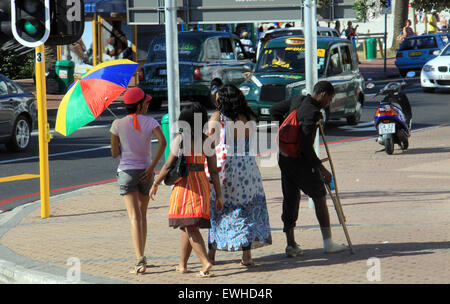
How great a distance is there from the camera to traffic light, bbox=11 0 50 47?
920 centimetres

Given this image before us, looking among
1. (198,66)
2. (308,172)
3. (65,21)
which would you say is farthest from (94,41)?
(308,172)

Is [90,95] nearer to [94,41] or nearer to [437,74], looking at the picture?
[437,74]

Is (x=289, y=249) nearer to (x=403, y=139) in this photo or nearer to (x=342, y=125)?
(x=403, y=139)

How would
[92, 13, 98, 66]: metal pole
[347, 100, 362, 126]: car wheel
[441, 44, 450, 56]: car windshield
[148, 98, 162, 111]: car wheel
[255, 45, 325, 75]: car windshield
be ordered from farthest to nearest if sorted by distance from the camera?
[92, 13, 98, 66]: metal pole < [441, 44, 450, 56]: car windshield < [148, 98, 162, 111]: car wheel < [347, 100, 362, 126]: car wheel < [255, 45, 325, 75]: car windshield

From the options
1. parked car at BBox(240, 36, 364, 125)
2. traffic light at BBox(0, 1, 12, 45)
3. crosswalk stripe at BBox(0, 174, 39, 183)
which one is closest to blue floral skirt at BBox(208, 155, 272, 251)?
traffic light at BBox(0, 1, 12, 45)

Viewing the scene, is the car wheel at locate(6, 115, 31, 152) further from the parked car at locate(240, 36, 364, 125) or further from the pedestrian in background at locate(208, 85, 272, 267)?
the pedestrian in background at locate(208, 85, 272, 267)

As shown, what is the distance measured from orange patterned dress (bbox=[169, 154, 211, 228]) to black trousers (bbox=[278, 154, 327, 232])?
977 millimetres

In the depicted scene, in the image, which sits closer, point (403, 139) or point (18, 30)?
point (18, 30)

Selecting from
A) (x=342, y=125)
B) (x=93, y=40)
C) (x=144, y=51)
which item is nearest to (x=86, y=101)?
(x=342, y=125)

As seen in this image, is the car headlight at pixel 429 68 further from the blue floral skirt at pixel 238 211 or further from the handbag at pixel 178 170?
the handbag at pixel 178 170

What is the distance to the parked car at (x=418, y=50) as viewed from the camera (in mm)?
32219

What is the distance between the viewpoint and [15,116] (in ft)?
51.1

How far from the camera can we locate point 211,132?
278 inches

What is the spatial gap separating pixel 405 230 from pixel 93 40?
2272cm
